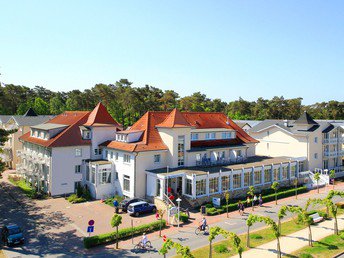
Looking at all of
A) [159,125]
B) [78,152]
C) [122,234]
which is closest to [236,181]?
[159,125]

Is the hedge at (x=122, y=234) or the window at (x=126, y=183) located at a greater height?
the window at (x=126, y=183)

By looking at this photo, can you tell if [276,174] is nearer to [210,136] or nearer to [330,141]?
[210,136]

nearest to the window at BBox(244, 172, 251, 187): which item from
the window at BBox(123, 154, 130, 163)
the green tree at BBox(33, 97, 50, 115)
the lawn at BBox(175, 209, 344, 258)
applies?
the lawn at BBox(175, 209, 344, 258)

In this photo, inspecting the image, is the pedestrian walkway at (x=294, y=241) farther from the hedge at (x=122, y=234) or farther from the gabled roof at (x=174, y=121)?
the gabled roof at (x=174, y=121)

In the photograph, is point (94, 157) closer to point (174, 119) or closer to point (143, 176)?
point (143, 176)

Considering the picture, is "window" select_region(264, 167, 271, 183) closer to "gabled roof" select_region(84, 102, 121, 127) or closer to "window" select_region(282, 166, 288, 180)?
"window" select_region(282, 166, 288, 180)

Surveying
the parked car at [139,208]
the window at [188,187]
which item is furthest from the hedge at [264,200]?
the parked car at [139,208]
